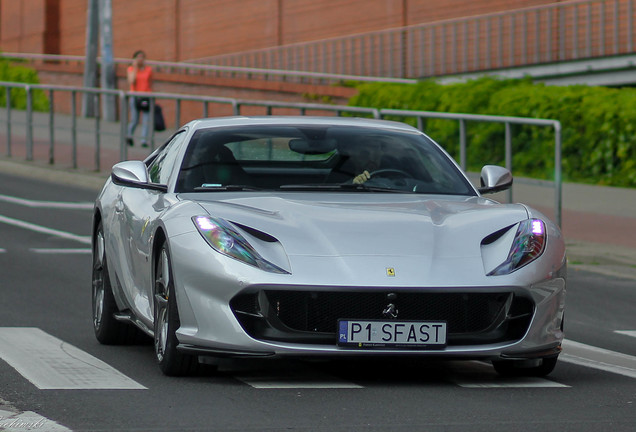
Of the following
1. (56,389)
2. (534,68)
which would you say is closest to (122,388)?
(56,389)

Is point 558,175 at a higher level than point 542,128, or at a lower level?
lower

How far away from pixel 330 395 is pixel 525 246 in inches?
47.4

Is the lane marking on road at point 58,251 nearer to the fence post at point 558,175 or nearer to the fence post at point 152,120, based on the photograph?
the fence post at point 558,175

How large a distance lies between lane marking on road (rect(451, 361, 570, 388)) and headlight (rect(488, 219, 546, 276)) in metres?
0.61

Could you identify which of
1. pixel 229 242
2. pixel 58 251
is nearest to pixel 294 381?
pixel 229 242

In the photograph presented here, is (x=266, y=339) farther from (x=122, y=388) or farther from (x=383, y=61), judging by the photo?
(x=383, y=61)

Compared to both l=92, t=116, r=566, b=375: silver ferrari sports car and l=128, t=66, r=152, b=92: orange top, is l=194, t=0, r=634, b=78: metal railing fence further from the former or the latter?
l=92, t=116, r=566, b=375: silver ferrari sports car

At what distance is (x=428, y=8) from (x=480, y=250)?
26747 mm

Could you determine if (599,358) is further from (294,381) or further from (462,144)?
(462,144)

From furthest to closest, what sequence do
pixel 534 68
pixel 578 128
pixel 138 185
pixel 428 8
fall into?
1. pixel 428 8
2. pixel 534 68
3. pixel 578 128
4. pixel 138 185

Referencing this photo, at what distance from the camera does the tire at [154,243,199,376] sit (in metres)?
7.61

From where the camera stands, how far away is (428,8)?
33.8 meters

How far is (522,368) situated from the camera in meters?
8.03

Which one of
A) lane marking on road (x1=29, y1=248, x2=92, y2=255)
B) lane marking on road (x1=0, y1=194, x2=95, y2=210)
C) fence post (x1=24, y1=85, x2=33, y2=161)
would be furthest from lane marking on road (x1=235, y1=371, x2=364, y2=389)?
fence post (x1=24, y1=85, x2=33, y2=161)
